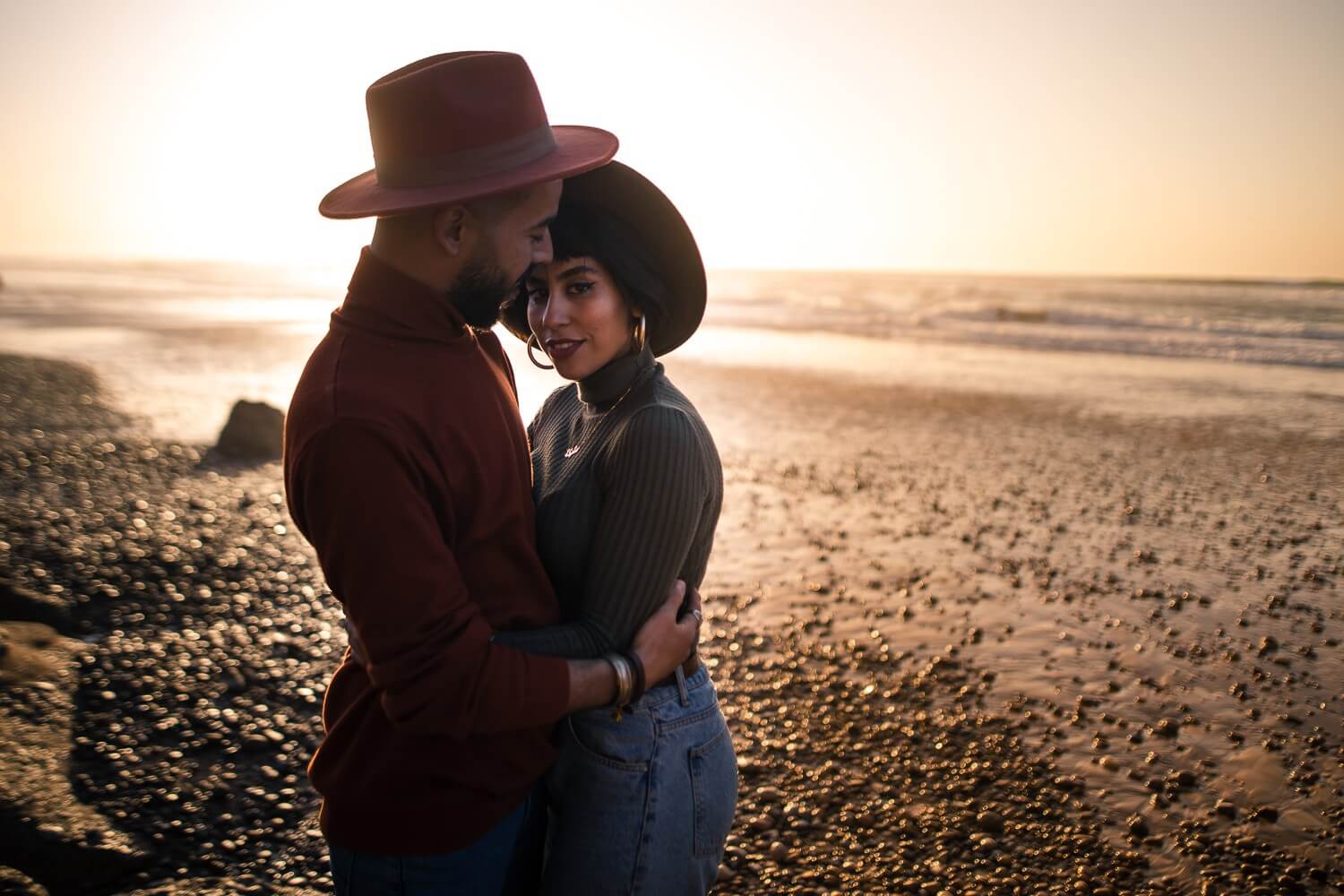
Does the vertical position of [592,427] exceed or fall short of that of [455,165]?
it falls short

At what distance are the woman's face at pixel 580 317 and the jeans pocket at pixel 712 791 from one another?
1.08m

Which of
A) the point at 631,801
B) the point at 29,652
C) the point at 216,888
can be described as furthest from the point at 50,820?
the point at 631,801

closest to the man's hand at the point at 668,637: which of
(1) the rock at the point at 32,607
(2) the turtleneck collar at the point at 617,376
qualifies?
(2) the turtleneck collar at the point at 617,376

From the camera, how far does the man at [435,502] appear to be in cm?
167

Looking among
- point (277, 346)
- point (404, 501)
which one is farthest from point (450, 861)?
point (277, 346)

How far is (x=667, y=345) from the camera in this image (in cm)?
284

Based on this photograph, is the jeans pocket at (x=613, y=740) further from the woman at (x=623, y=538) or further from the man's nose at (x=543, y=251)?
the man's nose at (x=543, y=251)

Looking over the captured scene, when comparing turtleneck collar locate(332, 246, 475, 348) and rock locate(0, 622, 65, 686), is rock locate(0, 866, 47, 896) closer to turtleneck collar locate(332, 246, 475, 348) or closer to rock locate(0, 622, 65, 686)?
rock locate(0, 622, 65, 686)

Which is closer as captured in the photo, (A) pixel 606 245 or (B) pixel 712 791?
(B) pixel 712 791

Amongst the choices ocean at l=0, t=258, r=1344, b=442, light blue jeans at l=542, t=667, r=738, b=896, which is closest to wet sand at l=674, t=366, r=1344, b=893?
light blue jeans at l=542, t=667, r=738, b=896

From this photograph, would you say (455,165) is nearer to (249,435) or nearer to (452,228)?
(452,228)

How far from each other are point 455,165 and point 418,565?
2.88ft

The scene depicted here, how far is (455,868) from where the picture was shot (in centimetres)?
203

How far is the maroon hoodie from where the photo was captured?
1659 millimetres
